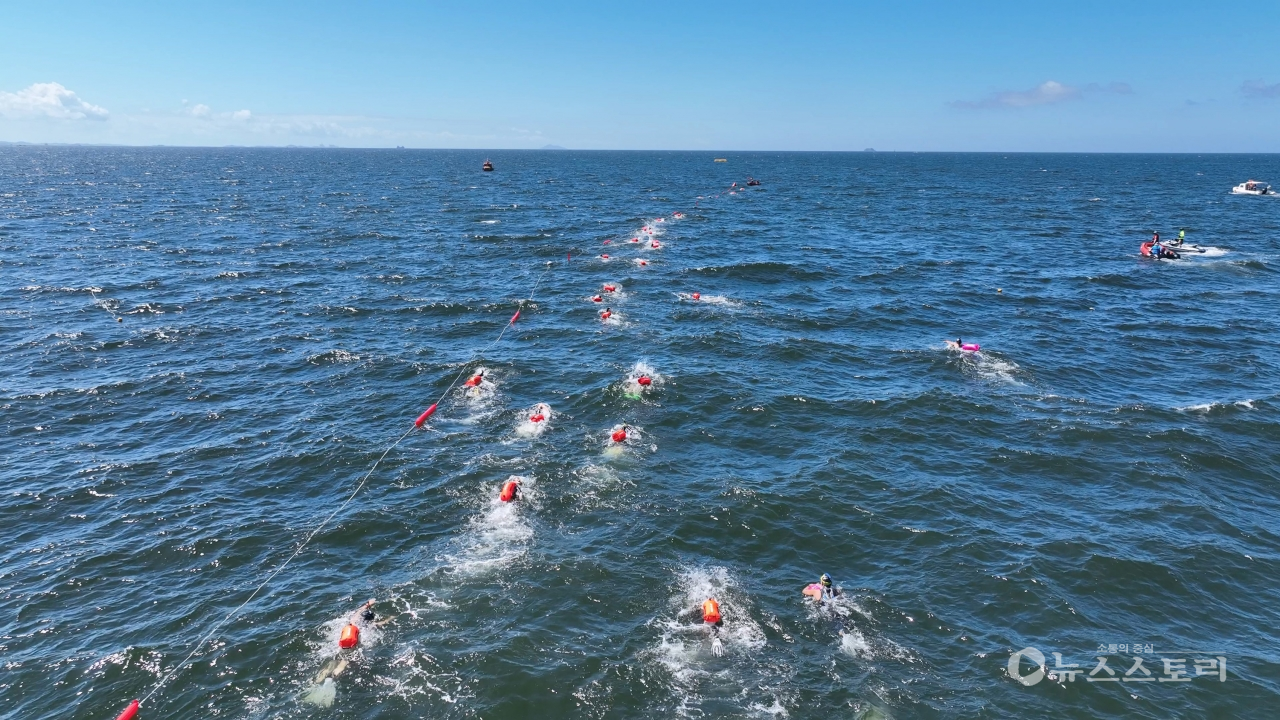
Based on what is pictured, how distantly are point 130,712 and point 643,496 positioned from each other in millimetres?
21280

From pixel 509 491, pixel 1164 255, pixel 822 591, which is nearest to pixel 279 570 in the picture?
pixel 509 491

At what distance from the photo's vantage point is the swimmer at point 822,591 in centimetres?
2545

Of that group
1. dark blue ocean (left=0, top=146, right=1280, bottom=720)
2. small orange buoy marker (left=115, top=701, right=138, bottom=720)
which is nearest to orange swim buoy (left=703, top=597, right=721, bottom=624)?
dark blue ocean (left=0, top=146, right=1280, bottom=720)

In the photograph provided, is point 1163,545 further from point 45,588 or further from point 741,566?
point 45,588

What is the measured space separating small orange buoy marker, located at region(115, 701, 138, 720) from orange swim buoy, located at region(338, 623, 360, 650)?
615 cm

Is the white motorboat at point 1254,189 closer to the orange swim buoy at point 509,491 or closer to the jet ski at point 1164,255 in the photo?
the jet ski at point 1164,255

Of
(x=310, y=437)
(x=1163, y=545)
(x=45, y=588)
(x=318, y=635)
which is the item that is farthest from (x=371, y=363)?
(x=1163, y=545)

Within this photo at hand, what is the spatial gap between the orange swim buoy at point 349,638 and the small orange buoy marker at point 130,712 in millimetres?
6152

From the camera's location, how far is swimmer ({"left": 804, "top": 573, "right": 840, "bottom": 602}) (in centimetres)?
2545

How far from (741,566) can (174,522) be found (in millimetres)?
27328

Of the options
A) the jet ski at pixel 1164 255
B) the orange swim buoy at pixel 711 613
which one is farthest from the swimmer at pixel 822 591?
the jet ski at pixel 1164 255

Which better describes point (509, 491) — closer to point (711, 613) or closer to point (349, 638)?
point (349, 638)

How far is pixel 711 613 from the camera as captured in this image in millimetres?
23844

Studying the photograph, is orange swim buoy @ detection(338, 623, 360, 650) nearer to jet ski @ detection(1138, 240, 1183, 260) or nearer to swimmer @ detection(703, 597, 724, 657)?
swimmer @ detection(703, 597, 724, 657)
